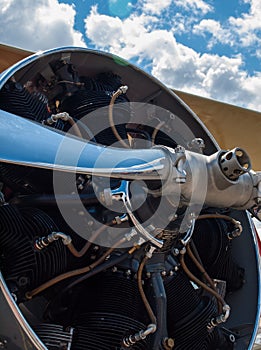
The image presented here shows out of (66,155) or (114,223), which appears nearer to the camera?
(66,155)

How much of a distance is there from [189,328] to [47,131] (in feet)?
3.36

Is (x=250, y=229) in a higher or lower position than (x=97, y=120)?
lower

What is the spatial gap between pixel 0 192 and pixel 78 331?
0.59 metres

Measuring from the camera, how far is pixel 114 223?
1.98 m

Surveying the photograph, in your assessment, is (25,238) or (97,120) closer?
(25,238)

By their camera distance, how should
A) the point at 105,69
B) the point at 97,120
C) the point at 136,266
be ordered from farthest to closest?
1. the point at 105,69
2. the point at 97,120
3. the point at 136,266

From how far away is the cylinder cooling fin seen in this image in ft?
5.74

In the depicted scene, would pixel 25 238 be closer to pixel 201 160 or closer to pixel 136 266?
pixel 136 266

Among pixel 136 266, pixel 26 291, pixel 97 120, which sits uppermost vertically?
pixel 97 120

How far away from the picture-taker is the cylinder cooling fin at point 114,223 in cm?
175

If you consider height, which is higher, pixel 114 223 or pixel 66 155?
pixel 66 155

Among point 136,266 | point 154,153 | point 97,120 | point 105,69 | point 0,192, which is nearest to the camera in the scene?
point 154,153

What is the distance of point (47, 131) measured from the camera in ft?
5.94

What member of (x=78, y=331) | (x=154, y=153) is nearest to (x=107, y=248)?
(x=78, y=331)
